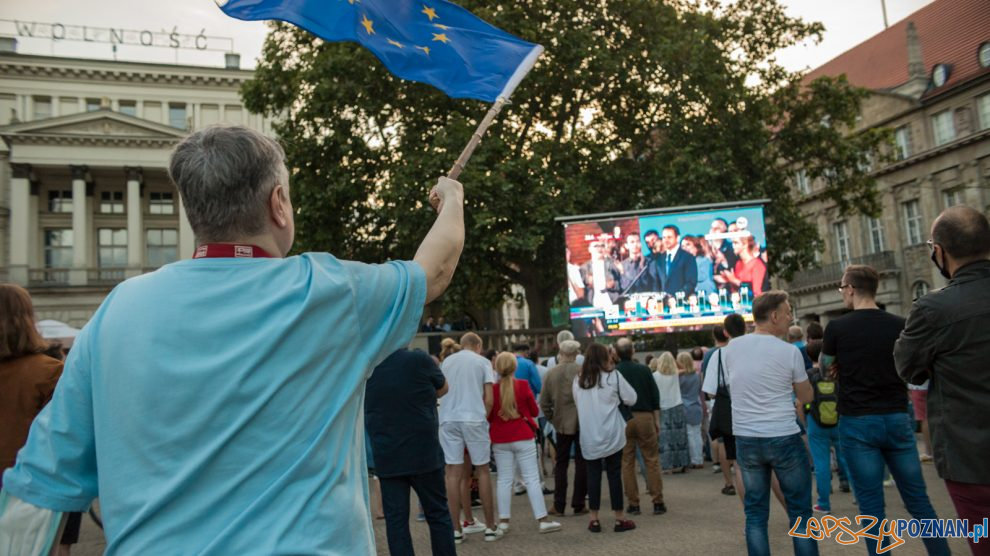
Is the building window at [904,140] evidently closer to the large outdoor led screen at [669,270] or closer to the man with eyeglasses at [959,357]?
the large outdoor led screen at [669,270]

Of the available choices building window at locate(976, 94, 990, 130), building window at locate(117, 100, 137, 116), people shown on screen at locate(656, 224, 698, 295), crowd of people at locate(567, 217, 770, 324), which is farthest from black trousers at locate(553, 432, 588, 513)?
building window at locate(117, 100, 137, 116)

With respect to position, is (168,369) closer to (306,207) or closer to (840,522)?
(840,522)

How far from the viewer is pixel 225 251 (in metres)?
1.90

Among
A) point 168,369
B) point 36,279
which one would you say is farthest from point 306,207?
point 36,279

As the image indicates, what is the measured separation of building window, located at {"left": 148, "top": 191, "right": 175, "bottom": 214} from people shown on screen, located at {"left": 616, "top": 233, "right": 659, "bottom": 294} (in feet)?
127

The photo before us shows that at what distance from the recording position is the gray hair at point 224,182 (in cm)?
195

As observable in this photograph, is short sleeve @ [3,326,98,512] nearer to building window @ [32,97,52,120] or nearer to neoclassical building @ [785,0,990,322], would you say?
neoclassical building @ [785,0,990,322]

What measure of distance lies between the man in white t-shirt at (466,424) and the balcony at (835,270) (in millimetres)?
41277

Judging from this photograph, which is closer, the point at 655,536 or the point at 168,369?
the point at 168,369

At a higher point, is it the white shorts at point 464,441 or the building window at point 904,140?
the building window at point 904,140

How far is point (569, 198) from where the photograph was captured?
22922mm

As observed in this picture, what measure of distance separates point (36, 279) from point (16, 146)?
7547mm

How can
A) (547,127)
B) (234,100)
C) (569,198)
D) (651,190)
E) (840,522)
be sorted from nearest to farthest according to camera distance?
(840,522) < (569,198) < (651,190) < (547,127) < (234,100)

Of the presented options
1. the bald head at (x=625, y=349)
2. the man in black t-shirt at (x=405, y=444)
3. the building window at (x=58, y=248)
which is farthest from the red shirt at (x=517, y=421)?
the building window at (x=58, y=248)
